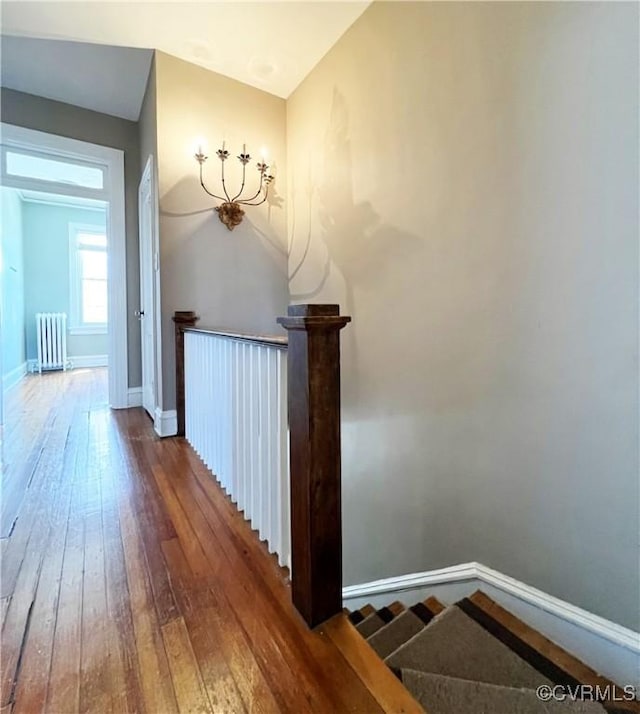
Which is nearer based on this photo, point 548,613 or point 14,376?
point 548,613

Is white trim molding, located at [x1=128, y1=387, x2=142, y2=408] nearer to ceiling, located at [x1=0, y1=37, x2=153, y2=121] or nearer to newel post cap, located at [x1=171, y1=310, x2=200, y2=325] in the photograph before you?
newel post cap, located at [x1=171, y1=310, x2=200, y2=325]

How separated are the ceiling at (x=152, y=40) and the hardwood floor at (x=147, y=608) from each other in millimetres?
2918

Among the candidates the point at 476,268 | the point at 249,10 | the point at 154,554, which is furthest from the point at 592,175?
the point at 249,10

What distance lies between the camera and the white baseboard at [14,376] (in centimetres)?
437

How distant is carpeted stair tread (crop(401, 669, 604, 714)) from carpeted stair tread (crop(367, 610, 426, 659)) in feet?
1.59

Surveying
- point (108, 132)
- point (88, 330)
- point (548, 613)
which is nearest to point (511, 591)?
point (548, 613)

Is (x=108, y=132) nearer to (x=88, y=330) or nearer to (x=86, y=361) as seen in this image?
(x=88, y=330)

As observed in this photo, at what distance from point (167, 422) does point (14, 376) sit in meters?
3.51

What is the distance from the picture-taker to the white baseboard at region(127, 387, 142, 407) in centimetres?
381

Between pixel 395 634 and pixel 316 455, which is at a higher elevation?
pixel 316 455

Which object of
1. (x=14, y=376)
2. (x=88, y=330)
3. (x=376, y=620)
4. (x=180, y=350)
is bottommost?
(x=376, y=620)

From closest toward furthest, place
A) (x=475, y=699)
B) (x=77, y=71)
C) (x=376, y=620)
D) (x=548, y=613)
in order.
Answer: (x=475, y=699), (x=548, y=613), (x=376, y=620), (x=77, y=71)

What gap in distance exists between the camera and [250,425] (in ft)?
5.17

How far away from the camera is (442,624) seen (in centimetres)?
142
